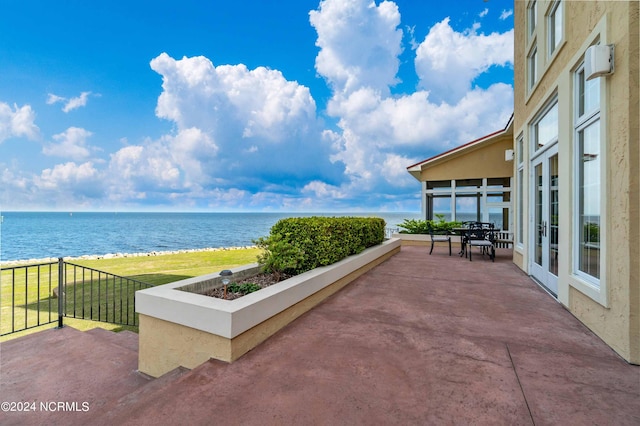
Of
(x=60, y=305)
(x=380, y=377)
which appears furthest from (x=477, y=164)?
(x=60, y=305)

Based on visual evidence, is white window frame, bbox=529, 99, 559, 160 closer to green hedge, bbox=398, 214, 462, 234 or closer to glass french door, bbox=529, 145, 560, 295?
glass french door, bbox=529, 145, 560, 295

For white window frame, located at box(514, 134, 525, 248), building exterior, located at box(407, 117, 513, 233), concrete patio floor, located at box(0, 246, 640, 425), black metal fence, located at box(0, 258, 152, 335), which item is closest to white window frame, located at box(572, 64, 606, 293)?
concrete patio floor, located at box(0, 246, 640, 425)

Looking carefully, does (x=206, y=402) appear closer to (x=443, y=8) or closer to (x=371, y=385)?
(x=371, y=385)

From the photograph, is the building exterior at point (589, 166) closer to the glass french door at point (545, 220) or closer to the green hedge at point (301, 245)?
the glass french door at point (545, 220)

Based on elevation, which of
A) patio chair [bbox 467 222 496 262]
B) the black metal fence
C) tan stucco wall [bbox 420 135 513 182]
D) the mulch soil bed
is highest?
tan stucco wall [bbox 420 135 513 182]

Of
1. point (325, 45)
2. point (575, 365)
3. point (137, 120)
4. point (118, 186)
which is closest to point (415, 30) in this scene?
point (325, 45)

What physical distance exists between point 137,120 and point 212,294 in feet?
136

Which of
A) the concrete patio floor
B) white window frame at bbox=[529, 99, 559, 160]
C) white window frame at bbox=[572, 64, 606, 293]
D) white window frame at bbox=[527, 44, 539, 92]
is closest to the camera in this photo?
the concrete patio floor

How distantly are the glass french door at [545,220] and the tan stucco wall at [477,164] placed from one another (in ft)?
22.2

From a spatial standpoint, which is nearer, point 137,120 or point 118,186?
point 137,120

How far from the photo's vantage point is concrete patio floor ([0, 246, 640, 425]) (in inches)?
65.7

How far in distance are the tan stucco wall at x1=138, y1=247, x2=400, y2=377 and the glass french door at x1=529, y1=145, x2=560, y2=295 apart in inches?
172

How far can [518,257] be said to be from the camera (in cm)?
670

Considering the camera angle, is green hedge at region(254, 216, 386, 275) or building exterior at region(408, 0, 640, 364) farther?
green hedge at region(254, 216, 386, 275)
